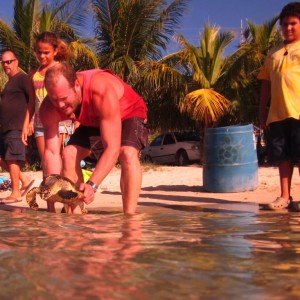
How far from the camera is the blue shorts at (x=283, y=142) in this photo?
4.92 m

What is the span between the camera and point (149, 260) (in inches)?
60.0

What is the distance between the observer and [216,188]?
23.2 ft

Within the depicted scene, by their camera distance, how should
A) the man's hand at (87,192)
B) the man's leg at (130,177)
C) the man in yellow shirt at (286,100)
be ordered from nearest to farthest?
the man's hand at (87,192) < the man's leg at (130,177) < the man in yellow shirt at (286,100)

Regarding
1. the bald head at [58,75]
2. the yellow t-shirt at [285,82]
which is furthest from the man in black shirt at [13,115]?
the bald head at [58,75]

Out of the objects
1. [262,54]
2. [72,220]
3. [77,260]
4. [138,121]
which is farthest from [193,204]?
[262,54]

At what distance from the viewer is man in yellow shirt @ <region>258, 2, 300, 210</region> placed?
4.86 meters

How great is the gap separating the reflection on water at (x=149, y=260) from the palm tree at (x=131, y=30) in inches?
560

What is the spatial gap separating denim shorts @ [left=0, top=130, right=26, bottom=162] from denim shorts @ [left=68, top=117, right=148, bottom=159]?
1903 mm

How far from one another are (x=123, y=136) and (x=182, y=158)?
15.3m

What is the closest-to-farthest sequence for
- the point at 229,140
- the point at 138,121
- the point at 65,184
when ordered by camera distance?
the point at 65,184, the point at 138,121, the point at 229,140

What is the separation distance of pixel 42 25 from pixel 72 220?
579 inches

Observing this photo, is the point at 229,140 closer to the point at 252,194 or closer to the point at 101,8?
the point at 252,194

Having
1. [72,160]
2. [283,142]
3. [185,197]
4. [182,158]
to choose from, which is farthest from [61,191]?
[182,158]

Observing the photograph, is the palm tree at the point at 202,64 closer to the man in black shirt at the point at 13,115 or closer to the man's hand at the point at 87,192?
the man in black shirt at the point at 13,115
